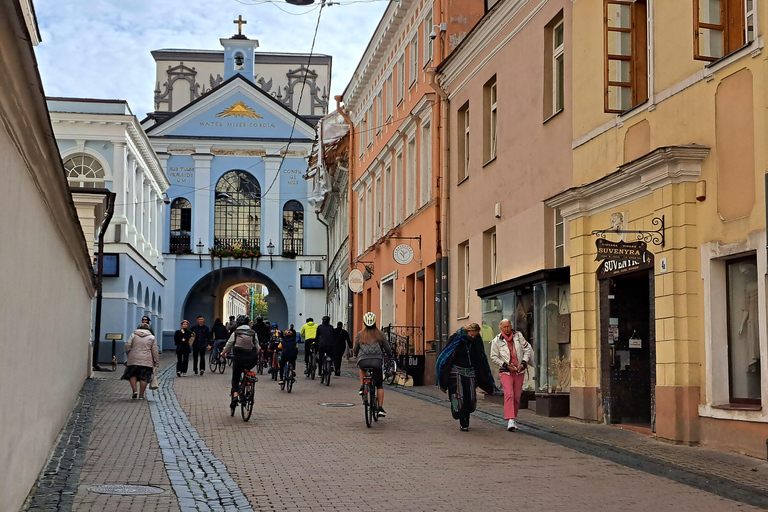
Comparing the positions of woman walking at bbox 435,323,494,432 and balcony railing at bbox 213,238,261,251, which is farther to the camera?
balcony railing at bbox 213,238,261,251

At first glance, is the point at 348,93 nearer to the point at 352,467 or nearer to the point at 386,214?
the point at 386,214

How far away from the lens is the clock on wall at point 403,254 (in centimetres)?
2705

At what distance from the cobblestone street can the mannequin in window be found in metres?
1.20

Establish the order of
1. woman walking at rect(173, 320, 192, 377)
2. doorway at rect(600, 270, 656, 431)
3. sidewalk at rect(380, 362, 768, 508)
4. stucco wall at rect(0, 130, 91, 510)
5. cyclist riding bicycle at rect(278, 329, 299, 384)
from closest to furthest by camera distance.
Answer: stucco wall at rect(0, 130, 91, 510), sidewalk at rect(380, 362, 768, 508), doorway at rect(600, 270, 656, 431), cyclist riding bicycle at rect(278, 329, 299, 384), woman walking at rect(173, 320, 192, 377)

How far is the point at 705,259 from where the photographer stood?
12516 mm

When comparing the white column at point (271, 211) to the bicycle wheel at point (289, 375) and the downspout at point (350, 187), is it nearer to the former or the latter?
the downspout at point (350, 187)

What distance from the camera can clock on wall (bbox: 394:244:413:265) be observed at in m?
27.0

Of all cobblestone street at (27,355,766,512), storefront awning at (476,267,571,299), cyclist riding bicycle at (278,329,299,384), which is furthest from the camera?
cyclist riding bicycle at (278,329,299,384)

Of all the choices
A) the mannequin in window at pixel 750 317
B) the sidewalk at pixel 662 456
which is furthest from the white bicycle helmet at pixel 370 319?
the mannequin in window at pixel 750 317

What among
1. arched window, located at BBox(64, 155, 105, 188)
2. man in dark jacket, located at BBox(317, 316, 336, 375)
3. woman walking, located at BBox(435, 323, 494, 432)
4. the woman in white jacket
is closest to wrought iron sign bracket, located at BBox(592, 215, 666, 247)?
the woman in white jacket

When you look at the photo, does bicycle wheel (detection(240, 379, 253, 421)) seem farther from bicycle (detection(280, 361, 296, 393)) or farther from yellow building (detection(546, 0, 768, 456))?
bicycle (detection(280, 361, 296, 393))

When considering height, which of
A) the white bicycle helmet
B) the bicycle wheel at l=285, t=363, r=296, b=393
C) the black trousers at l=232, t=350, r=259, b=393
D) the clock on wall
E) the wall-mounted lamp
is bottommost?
the bicycle wheel at l=285, t=363, r=296, b=393

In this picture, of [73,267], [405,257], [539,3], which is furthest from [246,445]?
[405,257]

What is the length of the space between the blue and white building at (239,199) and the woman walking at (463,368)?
139 ft
